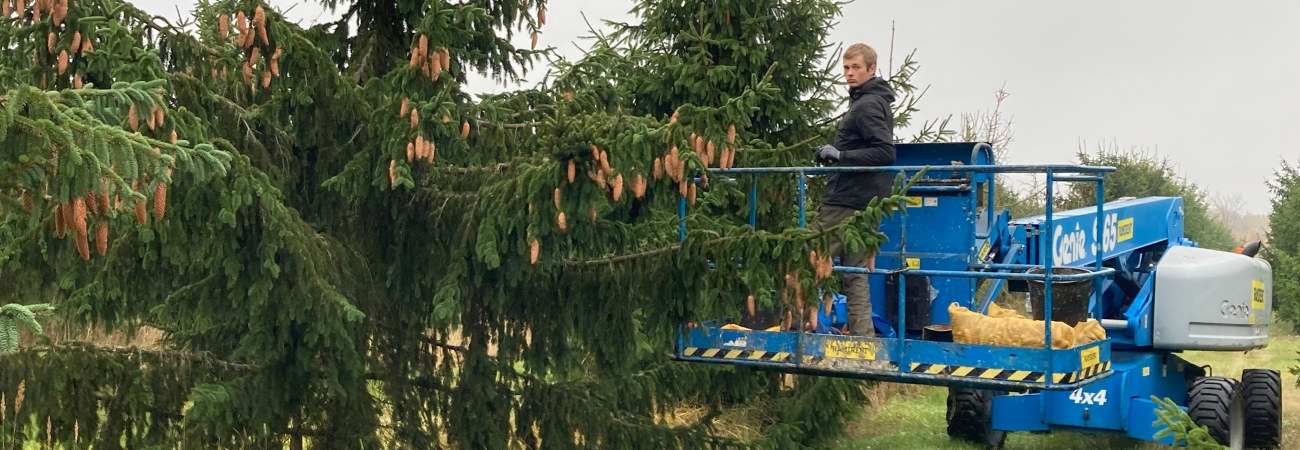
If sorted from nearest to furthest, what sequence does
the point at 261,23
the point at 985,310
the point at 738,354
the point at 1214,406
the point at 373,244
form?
the point at 261,23 → the point at 738,354 → the point at 373,244 → the point at 985,310 → the point at 1214,406

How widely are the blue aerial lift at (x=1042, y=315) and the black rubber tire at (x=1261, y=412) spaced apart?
0.01 meters

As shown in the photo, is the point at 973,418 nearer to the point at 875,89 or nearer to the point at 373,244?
the point at 875,89

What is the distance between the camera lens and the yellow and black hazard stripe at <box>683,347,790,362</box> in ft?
Answer: 23.1

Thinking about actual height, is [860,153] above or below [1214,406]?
above

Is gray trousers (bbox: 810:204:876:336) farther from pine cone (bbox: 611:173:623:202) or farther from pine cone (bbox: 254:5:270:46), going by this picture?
pine cone (bbox: 254:5:270:46)

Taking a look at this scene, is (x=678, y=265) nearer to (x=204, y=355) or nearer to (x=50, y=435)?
(x=204, y=355)

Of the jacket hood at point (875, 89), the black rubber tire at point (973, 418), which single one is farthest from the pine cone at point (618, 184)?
the black rubber tire at point (973, 418)

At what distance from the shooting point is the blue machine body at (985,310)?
259 inches

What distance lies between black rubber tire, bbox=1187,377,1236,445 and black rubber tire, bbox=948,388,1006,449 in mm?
1864

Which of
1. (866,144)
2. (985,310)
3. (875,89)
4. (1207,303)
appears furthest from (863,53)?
(1207,303)

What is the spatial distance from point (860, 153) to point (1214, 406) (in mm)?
5548

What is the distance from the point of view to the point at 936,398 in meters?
16.4

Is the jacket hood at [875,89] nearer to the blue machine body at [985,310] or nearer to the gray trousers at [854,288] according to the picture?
the blue machine body at [985,310]

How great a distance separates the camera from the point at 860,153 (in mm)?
6926
